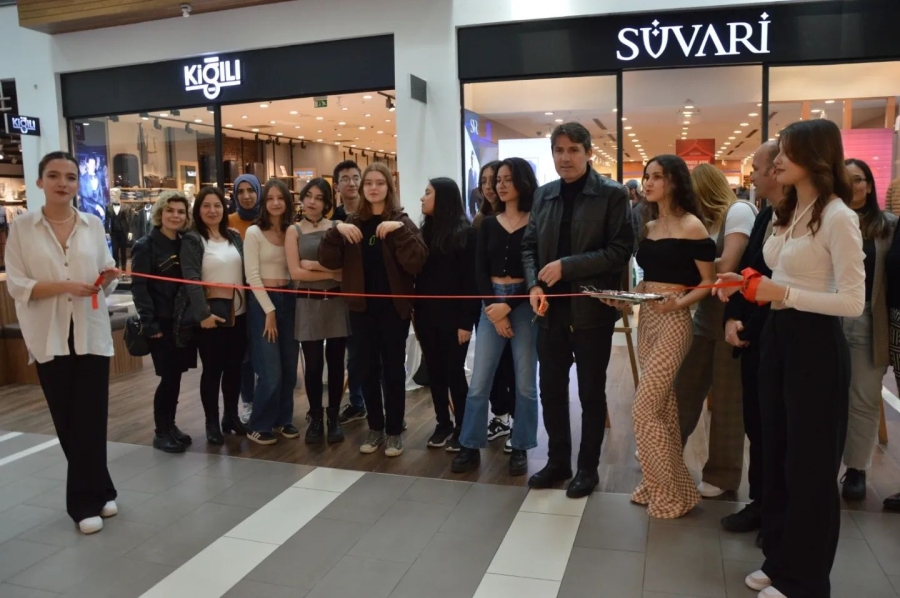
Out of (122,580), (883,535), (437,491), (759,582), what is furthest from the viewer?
(437,491)

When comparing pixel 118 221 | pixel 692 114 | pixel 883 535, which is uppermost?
pixel 692 114

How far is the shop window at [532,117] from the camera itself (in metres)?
7.78

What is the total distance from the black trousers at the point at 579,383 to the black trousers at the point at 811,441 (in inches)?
44.4

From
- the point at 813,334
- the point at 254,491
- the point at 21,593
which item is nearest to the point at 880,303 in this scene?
the point at 813,334

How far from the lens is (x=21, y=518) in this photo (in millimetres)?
3674

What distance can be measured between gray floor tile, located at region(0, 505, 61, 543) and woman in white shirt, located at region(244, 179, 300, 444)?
1.31m

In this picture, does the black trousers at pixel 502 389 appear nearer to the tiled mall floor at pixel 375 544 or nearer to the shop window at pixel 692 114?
the tiled mall floor at pixel 375 544

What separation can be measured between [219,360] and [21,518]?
4.65 ft

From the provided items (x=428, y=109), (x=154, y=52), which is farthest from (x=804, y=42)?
(x=154, y=52)

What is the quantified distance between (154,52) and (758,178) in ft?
26.9

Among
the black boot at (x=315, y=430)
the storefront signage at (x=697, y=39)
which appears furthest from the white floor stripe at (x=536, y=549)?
the storefront signage at (x=697, y=39)

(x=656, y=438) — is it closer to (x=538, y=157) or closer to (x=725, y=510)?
(x=725, y=510)

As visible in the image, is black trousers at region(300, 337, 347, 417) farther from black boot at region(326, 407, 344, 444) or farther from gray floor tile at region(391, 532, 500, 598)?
gray floor tile at region(391, 532, 500, 598)

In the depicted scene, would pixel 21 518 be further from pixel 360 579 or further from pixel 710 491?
pixel 710 491
